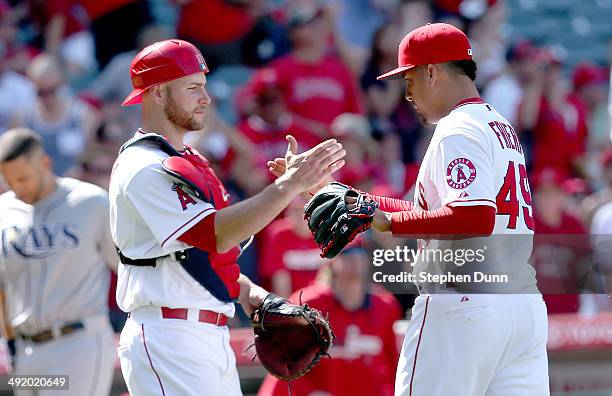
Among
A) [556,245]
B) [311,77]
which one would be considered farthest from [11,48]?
[556,245]

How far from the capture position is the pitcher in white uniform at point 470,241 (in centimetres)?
409

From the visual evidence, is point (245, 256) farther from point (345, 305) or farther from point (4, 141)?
point (4, 141)

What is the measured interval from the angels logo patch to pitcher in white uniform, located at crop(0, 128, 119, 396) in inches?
103

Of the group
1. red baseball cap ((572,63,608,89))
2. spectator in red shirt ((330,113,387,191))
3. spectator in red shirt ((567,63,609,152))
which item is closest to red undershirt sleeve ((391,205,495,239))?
spectator in red shirt ((330,113,387,191))

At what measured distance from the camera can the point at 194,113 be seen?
15.2 feet

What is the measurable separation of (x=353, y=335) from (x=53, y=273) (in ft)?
6.00

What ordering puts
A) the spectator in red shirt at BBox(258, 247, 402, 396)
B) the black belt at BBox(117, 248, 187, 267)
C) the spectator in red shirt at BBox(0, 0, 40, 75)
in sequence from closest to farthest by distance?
the black belt at BBox(117, 248, 187, 267) → the spectator in red shirt at BBox(258, 247, 402, 396) → the spectator in red shirt at BBox(0, 0, 40, 75)

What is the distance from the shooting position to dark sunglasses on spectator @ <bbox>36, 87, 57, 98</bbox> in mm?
8656

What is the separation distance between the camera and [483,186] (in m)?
4.05

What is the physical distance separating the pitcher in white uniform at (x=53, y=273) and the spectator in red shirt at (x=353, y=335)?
1080mm

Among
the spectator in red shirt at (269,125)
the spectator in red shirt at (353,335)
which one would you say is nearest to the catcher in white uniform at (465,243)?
the spectator in red shirt at (353,335)

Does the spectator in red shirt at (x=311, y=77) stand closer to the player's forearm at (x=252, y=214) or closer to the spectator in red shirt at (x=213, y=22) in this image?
the spectator in red shirt at (x=213, y=22)

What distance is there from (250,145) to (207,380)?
4.55m

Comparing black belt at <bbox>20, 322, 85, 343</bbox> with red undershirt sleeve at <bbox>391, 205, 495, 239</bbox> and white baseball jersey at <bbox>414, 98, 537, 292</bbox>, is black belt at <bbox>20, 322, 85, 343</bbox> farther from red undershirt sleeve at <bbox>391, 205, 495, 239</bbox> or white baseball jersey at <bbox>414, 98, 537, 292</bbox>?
red undershirt sleeve at <bbox>391, 205, 495, 239</bbox>
